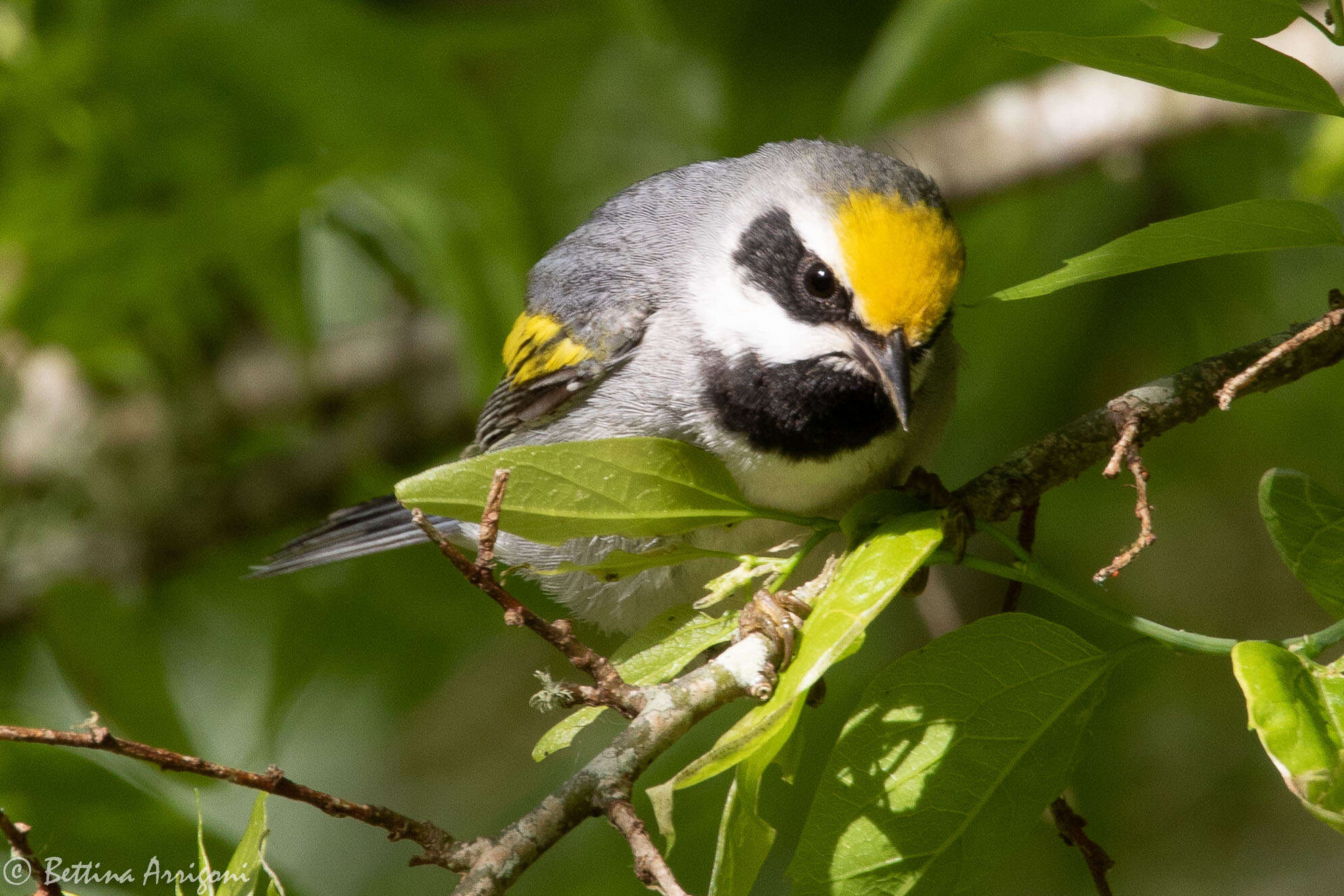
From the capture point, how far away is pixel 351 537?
3.68 meters

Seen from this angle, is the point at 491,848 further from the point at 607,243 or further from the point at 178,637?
the point at 178,637

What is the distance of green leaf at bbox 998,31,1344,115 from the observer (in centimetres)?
146

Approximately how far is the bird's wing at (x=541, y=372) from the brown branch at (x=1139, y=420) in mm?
1021

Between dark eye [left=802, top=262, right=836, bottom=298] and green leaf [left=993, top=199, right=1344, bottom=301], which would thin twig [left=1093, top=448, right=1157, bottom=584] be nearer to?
green leaf [left=993, top=199, right=1344, bottom=301]

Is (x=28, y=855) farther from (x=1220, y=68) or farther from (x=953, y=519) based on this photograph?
(x=1220, y=68)

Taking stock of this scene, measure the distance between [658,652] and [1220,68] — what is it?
109 centimetres

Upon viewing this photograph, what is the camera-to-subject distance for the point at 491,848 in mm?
1485

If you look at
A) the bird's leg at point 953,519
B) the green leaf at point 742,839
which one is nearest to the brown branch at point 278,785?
the green leaf at point 742,839

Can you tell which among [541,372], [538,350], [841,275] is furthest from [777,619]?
[538,350]

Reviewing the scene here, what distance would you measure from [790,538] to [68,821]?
1463 millimetres

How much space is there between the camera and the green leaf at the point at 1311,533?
1626 millimetres

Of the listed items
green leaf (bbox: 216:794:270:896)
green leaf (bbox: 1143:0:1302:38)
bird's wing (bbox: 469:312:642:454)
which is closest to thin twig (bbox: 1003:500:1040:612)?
green leaf (bbox: 1143:0:1302:38)

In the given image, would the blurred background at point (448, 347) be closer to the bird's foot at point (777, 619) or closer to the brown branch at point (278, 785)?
the brown branch at point (278, 785)

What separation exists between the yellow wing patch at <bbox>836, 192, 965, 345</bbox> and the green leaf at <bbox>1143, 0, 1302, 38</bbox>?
0.87m
